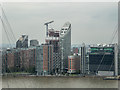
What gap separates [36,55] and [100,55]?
270 centimetres

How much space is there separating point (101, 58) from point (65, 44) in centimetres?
225

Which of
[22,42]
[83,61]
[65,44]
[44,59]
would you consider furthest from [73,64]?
[22,42]

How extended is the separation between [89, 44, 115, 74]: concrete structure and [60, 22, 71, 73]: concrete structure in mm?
1413

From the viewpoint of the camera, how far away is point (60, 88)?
235 inches

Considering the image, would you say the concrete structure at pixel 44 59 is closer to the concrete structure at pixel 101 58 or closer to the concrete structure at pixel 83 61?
the concrete structure at pixel 83 61

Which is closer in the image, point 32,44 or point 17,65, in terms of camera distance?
point 17,65

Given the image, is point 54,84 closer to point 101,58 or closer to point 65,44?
point 101,58

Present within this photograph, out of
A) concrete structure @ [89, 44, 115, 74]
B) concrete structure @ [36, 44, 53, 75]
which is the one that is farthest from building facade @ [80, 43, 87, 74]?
concrete structure @ [36, 44, 53, 75]

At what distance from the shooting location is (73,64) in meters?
11.2

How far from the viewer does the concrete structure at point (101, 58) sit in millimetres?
10616

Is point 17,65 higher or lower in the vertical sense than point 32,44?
lower

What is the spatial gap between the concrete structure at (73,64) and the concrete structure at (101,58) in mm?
698

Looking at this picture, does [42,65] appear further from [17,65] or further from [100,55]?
[100,55]

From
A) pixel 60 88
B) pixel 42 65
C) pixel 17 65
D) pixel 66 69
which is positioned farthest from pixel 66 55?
pixel 60 88
